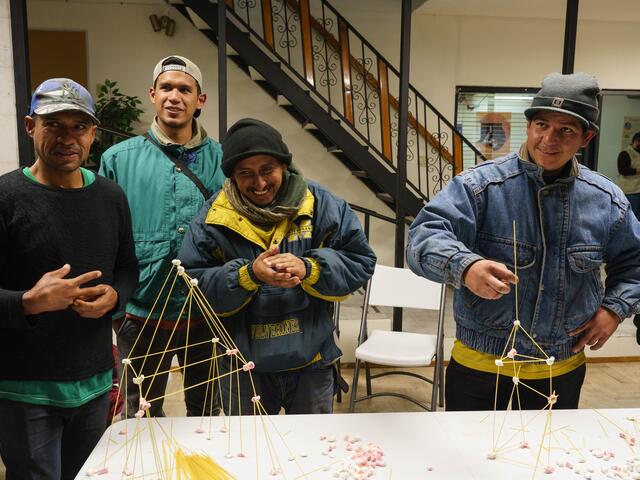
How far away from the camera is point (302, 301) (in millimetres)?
1703

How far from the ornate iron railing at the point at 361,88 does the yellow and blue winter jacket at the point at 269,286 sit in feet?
14.0

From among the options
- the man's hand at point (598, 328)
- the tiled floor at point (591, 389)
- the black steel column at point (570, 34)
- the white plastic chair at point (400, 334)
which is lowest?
the tiled floor at point (591, 389)

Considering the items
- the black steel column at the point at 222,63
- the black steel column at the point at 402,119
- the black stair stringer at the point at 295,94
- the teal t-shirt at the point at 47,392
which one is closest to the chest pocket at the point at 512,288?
the teal t-shirt at the point at 47,392

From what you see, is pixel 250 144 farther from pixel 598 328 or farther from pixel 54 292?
pixel 598 328

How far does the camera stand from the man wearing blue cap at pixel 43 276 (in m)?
1.45

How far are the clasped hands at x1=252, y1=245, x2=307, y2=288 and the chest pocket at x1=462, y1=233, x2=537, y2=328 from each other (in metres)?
0.50

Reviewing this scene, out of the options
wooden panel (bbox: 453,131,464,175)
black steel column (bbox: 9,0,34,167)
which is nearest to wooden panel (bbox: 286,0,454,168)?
wooden panel (bbox: 453,131,464,175)

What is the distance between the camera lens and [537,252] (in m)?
1.59

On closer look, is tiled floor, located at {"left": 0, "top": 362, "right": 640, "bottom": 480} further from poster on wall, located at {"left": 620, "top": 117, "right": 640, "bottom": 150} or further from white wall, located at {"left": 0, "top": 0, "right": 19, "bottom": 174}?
poster on wall, located at {"left": 620, "top": 117, "right": 640, "bottom": 150}

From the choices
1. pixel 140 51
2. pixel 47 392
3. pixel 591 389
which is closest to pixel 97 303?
pixel 47 392

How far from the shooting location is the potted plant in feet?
18.5

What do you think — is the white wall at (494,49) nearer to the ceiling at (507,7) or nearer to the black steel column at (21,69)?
the ceiling at (507,7)

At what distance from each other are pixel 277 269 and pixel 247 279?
0.34ft

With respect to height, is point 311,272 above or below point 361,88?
below
